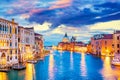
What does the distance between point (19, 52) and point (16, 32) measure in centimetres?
578

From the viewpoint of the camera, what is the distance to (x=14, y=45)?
60.4 meters

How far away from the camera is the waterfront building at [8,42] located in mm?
53631

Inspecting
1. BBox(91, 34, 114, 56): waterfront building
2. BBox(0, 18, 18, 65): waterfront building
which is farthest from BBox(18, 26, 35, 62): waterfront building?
BBox(91, 34, 114, 56): waterfront building

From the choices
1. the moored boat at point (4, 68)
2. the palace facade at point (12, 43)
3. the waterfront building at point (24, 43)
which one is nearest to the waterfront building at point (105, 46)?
the waterfront building at point (24, 43)

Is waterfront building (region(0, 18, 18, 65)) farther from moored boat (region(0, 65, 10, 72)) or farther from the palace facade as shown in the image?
moored boat (region(0, 65, 10, 72))

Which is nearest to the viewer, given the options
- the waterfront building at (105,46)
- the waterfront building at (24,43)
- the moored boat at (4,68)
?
the moored boat at (4,68)

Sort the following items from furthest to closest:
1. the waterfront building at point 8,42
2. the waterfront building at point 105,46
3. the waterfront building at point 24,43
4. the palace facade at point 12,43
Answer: the waterfront building at point 105,46 → the waterfront building at point 24,43 → the palace facade at point 12,43 → the waterfront building at point 8,42

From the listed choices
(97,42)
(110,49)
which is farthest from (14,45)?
(97,42)

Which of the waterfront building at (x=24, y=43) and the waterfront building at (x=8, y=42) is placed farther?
the waterfront building at (x=24, y=43)

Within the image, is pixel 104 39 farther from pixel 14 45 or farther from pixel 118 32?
pixel 14 45

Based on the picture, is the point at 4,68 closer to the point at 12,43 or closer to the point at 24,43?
the point at 12,43

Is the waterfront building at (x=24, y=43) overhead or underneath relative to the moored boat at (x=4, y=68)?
overhead

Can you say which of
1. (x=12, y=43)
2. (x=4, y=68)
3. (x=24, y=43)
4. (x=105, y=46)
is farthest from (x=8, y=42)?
(x=105, y=46)

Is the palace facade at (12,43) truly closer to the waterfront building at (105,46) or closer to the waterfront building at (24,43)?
the waterfront building at (24,43)
